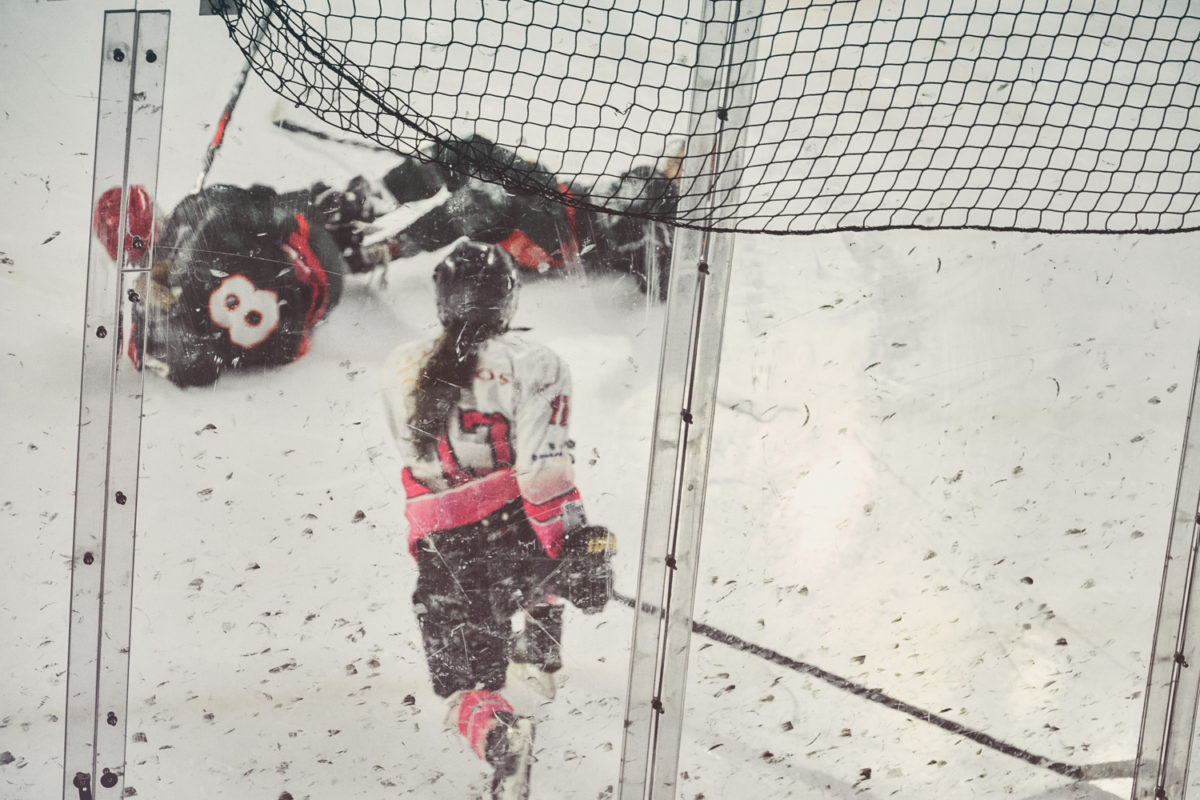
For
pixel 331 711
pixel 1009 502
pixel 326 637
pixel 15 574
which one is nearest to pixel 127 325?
pixel 15 574

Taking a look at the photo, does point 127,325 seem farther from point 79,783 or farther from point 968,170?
point 968,170

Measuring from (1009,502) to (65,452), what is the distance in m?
1.77

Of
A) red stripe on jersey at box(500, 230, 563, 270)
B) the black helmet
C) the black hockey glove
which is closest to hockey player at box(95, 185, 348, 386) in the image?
the black helmet

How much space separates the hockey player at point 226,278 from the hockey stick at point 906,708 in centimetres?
80

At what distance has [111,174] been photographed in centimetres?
123

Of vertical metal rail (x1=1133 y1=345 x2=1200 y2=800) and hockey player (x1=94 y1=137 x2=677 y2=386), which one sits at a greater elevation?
hockey player (x1=94 y1=137 x2=677 y2=386)

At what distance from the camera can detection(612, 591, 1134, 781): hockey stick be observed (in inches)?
52.7

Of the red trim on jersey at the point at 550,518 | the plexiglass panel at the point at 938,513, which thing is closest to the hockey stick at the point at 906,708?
the plexiglass panel at the point at 938,513

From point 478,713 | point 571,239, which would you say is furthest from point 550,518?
point 571,239

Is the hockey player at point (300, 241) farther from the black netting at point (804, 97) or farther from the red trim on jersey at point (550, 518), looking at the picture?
the red trim on jersey at point (550, 518)

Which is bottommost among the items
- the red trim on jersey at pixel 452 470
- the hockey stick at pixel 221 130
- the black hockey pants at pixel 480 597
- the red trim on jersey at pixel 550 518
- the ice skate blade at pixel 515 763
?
the ice skate blade at pixel 515 763

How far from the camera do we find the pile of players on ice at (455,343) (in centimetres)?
124

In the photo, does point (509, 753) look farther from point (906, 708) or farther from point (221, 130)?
point (221, 130)

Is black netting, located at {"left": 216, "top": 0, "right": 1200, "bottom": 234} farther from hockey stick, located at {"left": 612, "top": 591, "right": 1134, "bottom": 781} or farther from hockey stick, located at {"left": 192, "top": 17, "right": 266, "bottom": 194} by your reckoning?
hockey stick, located at {"left": 612, "top": 591, "right": 1134, "bottom": 781}
